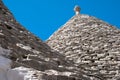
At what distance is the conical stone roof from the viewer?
256 inches

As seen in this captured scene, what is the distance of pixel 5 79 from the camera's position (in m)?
2.31

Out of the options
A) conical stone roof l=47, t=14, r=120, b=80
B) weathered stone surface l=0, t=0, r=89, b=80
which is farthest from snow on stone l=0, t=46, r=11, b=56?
conical stone roof l=47, t=14, r=120, b=80

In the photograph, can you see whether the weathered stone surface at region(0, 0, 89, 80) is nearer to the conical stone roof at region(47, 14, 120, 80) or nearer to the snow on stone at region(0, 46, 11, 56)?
the snow on stone at region(0, 46, 11, 56)

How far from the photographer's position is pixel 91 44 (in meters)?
7.90

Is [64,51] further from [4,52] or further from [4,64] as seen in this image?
[4,64]

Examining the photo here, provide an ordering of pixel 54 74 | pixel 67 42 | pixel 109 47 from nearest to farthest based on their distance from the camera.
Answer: pixel 54 74, pixel 109 47, pixel 67 42

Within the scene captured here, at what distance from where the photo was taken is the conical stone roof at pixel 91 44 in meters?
6.51

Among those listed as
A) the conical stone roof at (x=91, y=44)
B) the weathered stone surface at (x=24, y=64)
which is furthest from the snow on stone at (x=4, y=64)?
the conical stone roof at (x=91, y=44)

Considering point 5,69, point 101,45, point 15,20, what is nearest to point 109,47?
point 101,45

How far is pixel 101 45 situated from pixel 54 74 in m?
4.95

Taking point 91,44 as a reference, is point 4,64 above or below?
below

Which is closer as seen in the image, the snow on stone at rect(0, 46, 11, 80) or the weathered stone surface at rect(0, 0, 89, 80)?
the snow on stone at rect(0, 46, 11, 80)

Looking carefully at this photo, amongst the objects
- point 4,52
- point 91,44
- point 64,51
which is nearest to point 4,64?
point 4,52

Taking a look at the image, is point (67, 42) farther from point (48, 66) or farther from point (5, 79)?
point (5, 79)
